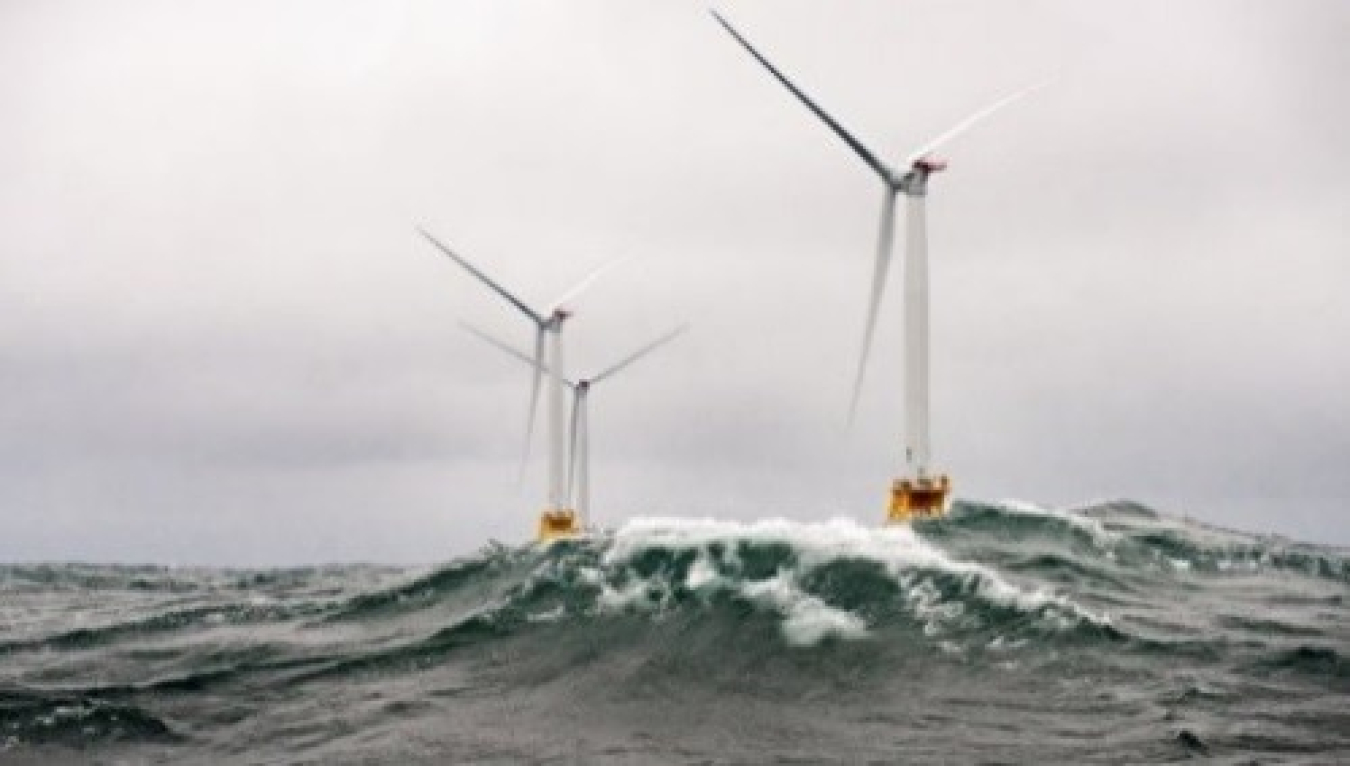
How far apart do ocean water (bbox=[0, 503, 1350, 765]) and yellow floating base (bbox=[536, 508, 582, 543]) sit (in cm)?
4808

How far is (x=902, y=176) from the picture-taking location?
65312mm

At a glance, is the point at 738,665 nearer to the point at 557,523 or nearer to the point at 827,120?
the point at 827,120

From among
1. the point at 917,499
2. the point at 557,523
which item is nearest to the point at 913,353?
the point at 917,499

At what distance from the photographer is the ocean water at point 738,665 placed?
28.2 meters

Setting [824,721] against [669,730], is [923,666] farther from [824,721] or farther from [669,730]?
[669,730]

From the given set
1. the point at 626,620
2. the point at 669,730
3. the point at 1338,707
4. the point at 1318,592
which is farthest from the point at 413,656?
the point at 1318,592

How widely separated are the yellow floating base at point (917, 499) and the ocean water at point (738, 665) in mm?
3215

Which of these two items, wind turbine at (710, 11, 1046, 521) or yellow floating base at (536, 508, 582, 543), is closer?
wind turbine at (710, 11, 1046, 521)

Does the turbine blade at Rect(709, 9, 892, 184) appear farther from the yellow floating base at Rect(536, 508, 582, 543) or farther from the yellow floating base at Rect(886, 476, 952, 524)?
the yellow floating base at Rect(536, 508, 582, 543)

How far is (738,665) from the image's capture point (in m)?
35.1

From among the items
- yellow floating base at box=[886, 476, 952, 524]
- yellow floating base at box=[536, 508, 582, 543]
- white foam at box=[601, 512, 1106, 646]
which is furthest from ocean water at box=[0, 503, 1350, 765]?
yellow floating base at box=[536, 508, 582, 543]

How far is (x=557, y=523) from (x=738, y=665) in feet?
231

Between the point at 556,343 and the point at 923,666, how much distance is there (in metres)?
80.6

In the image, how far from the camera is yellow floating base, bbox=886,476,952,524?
58.9 m
